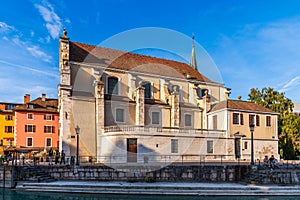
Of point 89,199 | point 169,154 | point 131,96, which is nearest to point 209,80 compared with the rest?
point 131,96

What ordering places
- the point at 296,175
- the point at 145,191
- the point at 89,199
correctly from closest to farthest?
the point at 89,199
the point at 145,191
the point at 296,175

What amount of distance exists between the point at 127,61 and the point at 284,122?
977 inches

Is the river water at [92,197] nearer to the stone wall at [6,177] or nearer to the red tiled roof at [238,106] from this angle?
the stone wall at [6,177]

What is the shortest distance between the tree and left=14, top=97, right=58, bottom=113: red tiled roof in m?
32.6

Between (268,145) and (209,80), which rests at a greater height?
(209,80)

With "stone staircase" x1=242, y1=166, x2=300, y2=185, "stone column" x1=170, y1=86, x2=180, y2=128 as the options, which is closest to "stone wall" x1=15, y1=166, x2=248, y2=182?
"stone staircase" x1=242, y1=166, x2=300, y2=185

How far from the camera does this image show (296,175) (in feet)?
65.4

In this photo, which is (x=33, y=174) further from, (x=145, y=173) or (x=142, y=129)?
(x=142, y=129)

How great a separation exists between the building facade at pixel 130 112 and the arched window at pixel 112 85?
125 millimetres

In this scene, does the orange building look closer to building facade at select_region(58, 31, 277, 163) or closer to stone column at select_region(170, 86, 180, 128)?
building facade at select_region(58, 31, 277, 163)

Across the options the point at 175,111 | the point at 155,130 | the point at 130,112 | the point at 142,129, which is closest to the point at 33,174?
the point at 142,129

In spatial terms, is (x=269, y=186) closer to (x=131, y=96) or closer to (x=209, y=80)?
(x=131, y=96)

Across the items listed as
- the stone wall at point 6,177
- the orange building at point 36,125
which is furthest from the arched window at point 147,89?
the stone wall at point 6,177

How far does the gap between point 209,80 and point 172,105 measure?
12215mm
